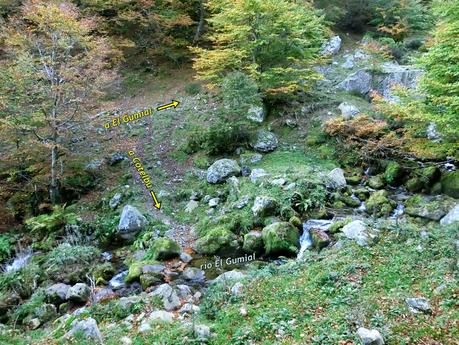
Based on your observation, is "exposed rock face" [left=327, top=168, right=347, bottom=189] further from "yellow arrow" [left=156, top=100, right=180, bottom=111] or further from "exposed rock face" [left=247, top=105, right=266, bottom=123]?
"yellow arrow" [left=156, top=100, right=180, bottom=111]

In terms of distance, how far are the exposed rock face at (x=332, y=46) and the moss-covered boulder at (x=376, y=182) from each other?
28.3 feet

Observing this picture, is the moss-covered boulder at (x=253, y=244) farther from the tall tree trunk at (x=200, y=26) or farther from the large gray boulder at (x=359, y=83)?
the tall tree trunk at (x=200, y=26)

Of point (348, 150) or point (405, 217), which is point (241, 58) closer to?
point (348, 150)

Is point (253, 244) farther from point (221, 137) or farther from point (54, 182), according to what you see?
point (54, 182)

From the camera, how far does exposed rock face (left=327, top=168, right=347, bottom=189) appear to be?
11281 millimetres

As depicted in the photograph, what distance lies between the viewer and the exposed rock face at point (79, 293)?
320 inches

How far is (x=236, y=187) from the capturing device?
1166cm

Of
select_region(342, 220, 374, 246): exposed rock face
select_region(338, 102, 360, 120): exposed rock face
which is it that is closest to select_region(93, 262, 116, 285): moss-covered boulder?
select_region(342, 220, 374, 246): exposed rock face

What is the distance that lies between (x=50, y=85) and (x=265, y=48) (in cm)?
773

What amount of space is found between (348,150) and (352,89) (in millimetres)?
4267

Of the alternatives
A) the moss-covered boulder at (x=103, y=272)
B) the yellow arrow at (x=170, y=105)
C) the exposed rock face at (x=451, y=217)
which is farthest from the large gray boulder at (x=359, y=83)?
the moss-covered boulder at (x=103, y=272)

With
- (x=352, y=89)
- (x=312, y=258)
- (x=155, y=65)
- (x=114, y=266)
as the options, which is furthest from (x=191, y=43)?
(x=312, y=258)

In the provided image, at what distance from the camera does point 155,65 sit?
20500mm

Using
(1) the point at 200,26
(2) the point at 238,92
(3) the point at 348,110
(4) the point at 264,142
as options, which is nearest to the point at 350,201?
(4) the point at 264,142
